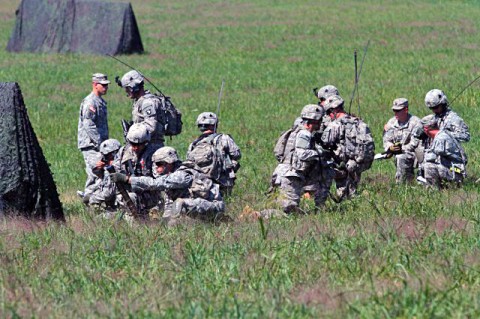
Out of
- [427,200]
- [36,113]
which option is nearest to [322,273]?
[427,200]

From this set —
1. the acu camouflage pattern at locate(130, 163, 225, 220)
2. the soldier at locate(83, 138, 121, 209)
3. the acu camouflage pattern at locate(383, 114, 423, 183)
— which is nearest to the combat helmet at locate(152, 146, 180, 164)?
the acu camouflage pattern at locate(130, 163, 225, 220)

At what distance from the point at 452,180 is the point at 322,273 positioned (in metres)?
5.90

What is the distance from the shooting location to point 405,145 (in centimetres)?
1647

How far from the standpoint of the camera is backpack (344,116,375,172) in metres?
15.1

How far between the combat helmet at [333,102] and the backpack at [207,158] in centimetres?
174

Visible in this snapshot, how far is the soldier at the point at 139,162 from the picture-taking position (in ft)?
43.8

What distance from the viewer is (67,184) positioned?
17234mm

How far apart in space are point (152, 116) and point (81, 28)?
23415 millimetres

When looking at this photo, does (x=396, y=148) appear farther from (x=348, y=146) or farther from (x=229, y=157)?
(x=229, y=157)

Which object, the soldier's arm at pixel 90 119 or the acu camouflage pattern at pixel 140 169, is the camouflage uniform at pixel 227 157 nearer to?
the acu camouflage pattern at pixel 140 169

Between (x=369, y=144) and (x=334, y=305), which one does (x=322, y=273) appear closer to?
(x=334, y=305)

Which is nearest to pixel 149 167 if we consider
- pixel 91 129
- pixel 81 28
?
pixel 91 129

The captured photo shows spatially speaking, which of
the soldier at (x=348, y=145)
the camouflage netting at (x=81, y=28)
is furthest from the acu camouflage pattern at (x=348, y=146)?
the camouflage netting at (x=81, y=28)

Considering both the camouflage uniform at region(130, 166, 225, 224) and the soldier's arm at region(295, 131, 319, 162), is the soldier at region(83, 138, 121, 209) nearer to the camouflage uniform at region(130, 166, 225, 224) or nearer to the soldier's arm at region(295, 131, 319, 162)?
the camouflage uniform at region(130, 166, 225, 224)
